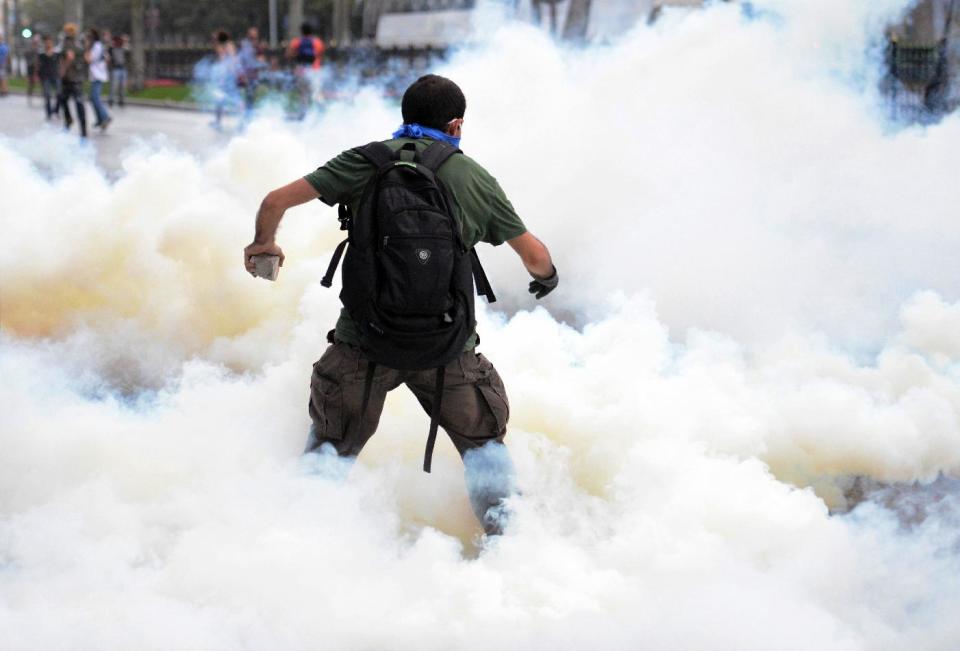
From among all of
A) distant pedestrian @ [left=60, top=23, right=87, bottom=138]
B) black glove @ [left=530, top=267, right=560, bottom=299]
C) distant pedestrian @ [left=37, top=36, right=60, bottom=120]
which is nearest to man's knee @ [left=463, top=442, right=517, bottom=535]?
black glove @ [left=530, top=267, right=560, bottom=299]

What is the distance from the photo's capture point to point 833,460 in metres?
4.25

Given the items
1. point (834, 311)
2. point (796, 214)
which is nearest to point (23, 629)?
point (834, 311)

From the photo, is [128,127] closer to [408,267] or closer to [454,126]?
[454,126]

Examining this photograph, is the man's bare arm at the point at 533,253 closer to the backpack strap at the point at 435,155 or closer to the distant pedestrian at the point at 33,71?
the backpack strap at the point at 435,155

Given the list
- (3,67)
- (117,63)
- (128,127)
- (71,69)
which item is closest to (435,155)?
(71,69)

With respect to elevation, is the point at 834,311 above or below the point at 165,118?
above

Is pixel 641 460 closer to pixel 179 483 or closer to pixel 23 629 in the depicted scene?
pixel 179 483

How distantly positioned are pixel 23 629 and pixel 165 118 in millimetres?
20072

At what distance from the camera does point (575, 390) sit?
4.23 metres

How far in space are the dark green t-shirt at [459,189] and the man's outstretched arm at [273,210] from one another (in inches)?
1.5

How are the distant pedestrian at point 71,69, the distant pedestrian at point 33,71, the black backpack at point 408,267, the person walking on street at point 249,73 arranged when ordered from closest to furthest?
the black backpack at point 408,267, the distant pedestrian at point 71,69, the person walking on street at point 249,73, the distant pedestrian at point 33,71

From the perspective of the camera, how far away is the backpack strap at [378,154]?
3.08 metres

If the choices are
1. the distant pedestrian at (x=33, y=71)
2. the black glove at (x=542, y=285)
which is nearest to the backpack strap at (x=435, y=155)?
the black glove at (x=542, y=285)

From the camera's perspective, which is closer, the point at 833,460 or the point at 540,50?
the point at 833,460
